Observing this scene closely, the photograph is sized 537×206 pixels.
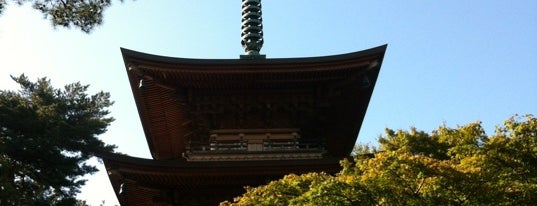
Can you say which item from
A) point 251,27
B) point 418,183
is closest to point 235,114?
point 251,27

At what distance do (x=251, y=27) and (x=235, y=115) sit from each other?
4.22 meters

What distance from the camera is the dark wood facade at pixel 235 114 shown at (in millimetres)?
11492

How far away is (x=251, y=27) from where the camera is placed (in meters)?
16.6

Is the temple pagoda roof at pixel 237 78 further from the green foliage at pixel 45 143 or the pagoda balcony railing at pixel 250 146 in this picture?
the green foliage at pixel 45 143

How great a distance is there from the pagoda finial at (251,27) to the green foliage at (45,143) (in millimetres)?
14231

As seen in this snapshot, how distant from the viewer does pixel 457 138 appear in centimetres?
1163

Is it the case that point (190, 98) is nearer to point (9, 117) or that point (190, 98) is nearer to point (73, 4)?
point (73, 4)

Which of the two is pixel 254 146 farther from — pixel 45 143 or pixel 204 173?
pixel 45 143

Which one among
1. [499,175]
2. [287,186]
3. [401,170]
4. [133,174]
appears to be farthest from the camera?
[133,174]

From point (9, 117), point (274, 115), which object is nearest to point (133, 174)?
point (274, 115)

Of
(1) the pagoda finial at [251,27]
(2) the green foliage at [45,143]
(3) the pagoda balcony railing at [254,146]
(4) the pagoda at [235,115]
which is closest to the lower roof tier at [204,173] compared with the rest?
(4) the pagoda at [235,115]

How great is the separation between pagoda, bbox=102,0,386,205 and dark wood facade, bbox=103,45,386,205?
0.02 m

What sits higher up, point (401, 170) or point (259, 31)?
point (259, 31)

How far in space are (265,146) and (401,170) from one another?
5204 mm
